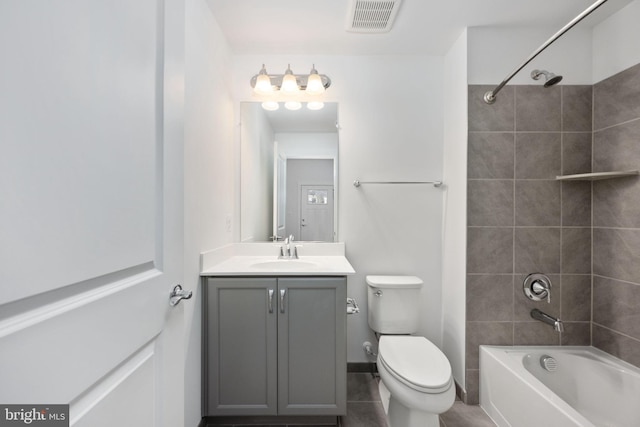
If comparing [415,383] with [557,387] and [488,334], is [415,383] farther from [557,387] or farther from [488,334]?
[557,387]

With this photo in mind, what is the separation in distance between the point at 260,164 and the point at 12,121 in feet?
5.97

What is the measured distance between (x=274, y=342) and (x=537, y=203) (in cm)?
187

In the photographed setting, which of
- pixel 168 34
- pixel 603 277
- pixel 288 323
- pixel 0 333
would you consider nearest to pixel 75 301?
pixel 0 333

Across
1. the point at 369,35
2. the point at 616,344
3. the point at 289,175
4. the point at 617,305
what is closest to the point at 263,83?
the point at 289,175

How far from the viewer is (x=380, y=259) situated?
2193mm

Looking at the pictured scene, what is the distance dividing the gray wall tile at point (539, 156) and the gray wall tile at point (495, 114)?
5.2 inches

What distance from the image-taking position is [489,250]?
185 cm

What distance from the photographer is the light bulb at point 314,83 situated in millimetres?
2035

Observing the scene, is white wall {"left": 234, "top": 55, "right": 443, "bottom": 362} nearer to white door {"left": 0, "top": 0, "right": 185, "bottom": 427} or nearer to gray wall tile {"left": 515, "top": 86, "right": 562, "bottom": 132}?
gray wall tile {"left": 515, "top": 86, "right": 562, "bottom": 132}

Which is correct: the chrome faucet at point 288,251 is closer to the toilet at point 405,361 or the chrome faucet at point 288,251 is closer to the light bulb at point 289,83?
the toilet at point 405,361

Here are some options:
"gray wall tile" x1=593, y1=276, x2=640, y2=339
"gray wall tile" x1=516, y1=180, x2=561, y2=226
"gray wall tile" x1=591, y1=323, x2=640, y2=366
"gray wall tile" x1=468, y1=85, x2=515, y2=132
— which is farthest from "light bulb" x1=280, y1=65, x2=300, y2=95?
"gray wall tile" x1=591, y1=323, x2=640, y2=366

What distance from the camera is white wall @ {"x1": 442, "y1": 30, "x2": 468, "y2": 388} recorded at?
188 centimetres

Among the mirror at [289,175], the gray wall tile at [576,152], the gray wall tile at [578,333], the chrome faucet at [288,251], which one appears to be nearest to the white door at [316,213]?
the mirror at [289,175]

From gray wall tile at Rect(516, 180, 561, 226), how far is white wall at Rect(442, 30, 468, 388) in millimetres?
360
